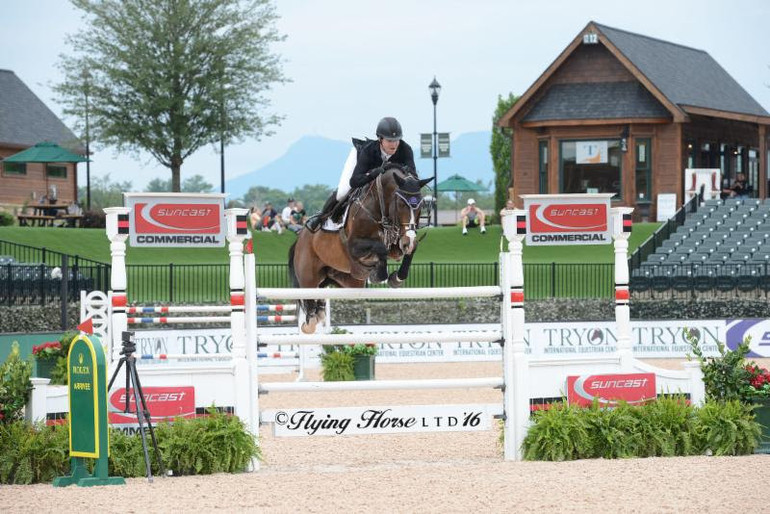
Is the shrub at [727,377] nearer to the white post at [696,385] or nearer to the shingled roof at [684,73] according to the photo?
the white post at [696,385]

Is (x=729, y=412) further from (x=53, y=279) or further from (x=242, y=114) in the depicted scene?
(x=242, y=114)

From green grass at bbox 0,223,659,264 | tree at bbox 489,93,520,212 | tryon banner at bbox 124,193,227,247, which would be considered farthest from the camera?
tree at bbox 489,93,520,212

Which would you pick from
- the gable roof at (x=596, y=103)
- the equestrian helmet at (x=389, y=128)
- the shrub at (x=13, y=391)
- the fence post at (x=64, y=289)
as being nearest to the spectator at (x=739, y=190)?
the gable roof at (x=596, y=103)

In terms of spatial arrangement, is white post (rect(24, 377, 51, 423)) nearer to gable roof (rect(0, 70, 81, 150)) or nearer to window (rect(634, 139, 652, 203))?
window (rect(634, 139, 652, 203))

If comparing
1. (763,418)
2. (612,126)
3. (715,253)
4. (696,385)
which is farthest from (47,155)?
(763,418)

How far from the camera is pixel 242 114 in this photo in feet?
148

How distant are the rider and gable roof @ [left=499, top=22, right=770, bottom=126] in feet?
87.6

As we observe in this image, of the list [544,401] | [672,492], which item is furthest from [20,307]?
[672,492]

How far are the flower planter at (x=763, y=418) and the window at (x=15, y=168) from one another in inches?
1441

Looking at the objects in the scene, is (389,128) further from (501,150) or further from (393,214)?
(501,150)

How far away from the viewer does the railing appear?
2942 centimetres

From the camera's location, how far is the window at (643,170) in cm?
3688

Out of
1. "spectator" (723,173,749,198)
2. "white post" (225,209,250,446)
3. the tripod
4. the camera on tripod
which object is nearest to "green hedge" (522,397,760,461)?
"white post" (225,209,250,446)

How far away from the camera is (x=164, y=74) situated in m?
43.1
